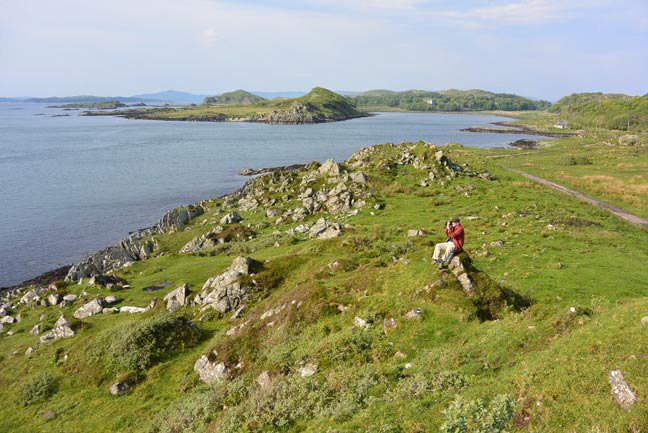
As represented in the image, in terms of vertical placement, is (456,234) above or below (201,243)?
above

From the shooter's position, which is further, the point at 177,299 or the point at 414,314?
the point at 177,299

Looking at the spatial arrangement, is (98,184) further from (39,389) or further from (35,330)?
(39,389)

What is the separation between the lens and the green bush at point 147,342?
2558 cm

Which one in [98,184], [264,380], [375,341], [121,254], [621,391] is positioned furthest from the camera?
[98,184]

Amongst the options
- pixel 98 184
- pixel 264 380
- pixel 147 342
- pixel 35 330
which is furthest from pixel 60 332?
pixel 98 184

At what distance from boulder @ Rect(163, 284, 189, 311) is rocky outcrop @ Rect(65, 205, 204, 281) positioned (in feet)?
69.4

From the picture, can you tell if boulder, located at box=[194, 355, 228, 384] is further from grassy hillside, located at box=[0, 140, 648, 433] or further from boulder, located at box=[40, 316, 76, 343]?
boulder, located at box=[40, 316, 76, 343]

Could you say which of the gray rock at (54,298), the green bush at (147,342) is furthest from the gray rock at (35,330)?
the green bush at (147,342)

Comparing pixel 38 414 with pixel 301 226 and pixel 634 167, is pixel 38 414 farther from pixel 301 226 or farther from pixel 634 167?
pixel 634 167

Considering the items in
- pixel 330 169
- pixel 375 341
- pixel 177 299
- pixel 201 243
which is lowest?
pixel 201 243

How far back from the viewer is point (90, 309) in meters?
35.7

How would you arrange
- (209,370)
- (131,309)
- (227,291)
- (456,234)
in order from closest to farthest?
1. (456,234)
2. (209,370)
3. (227,291)
4. (131,309)

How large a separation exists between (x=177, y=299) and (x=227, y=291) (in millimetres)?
5654

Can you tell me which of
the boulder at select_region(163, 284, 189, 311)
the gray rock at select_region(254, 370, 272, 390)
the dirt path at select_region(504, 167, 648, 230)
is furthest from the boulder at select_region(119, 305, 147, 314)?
the dirt path at select_region(504, 167, 648, 230)
